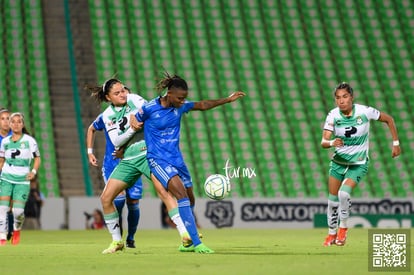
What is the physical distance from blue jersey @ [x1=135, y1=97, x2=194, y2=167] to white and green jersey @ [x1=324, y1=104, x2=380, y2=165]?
2.84m

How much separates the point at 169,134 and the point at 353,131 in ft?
10.4

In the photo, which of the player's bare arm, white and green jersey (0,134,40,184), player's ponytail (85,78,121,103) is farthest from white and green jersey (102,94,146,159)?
white and green jersey (0,134,40,184)

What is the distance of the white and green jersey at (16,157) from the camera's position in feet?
48.4

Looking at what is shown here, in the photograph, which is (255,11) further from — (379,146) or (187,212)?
(187,212)

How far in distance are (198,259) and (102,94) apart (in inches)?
131

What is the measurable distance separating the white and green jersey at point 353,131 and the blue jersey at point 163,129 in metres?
2.84

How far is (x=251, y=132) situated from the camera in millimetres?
26016

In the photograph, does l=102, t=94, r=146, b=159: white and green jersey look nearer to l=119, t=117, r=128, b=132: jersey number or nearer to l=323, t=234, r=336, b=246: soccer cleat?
l=119, t=117, r=128, b=132: jersey number

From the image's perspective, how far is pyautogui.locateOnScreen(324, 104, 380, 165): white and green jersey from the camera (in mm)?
12734

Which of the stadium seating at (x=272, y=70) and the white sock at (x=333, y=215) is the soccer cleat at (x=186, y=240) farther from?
the stadium seating at (x=272, y=70)

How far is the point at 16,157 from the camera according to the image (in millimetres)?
14805

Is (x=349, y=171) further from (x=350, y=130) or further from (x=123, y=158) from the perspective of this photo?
(x=123, y=158)

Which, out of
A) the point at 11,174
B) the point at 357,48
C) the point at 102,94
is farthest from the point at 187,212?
the point at 357,48

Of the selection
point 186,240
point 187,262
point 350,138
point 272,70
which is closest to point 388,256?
point 187,262
